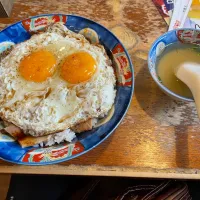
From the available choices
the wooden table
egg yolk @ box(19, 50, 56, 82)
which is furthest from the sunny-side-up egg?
the wooden table

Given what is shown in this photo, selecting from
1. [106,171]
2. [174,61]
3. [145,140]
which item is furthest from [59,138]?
[174,61]

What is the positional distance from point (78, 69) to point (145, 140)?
15.5 inches

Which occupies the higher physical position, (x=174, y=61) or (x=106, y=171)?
(x=174, y=61)

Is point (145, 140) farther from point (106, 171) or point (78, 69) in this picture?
point (78, 69)

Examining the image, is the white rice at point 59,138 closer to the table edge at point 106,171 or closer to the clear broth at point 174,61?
the table edge at point 106,171

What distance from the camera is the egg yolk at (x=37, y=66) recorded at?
1.11 metres

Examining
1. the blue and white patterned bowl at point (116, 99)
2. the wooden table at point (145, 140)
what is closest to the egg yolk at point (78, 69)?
the blue and white patterned bowl at point (116, 99)

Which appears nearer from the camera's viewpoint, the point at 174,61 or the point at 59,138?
the point at 59,138

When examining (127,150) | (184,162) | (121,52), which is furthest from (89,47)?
(184,162)

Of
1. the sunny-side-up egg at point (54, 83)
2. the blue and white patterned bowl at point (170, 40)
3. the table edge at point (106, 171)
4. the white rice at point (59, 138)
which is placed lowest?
the table edge at point (106, 171)

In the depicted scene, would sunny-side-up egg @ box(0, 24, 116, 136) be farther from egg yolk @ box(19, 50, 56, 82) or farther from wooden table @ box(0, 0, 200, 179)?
wooden table @ box(0, 0, 200, 179)

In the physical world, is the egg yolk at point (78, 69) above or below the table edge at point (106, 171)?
above

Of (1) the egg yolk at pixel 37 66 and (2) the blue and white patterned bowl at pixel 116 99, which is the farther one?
(1) the egg yolk at pixel 37 66

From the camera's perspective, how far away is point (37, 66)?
1.12 meters
